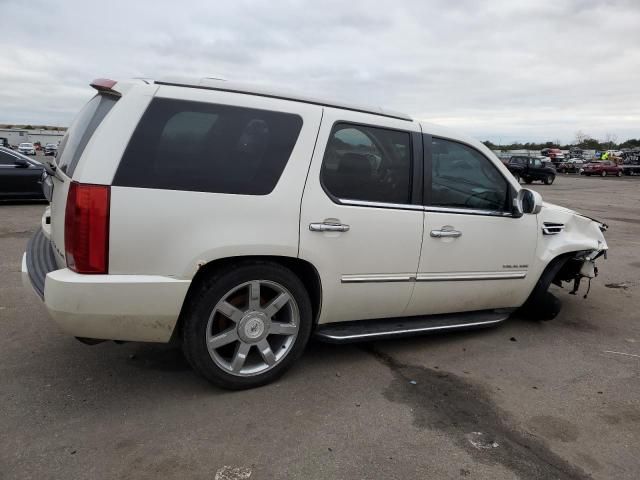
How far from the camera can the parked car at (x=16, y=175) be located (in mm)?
12086

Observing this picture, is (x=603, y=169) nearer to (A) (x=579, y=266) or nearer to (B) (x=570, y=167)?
(B) (x=570, y=167)

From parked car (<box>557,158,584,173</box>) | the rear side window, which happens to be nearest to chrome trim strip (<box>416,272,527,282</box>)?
the rear side window

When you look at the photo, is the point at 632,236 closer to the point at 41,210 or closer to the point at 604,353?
the point at 604,353

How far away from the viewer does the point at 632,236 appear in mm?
10750

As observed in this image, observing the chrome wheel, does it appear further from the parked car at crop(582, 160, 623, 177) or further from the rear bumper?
the parked car at crop(582, 160, 623, 177)

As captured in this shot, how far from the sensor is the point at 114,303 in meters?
2.81

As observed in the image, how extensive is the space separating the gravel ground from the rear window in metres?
1.37

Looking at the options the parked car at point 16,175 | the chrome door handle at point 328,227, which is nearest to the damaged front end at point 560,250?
the chrome door handle at point 328,227

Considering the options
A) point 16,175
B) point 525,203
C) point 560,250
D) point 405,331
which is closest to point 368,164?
point 405,331

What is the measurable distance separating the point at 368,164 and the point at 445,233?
766 millimetres

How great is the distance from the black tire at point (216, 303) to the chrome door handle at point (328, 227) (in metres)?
0.31

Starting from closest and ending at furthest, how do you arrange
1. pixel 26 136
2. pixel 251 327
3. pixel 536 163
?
pixel 251 327 → pixel 536 163 → pixel 26 136

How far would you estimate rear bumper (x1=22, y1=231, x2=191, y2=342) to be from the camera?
9.05ft

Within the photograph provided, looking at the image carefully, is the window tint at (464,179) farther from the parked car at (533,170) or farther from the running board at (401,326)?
the parked car at (533,170)
